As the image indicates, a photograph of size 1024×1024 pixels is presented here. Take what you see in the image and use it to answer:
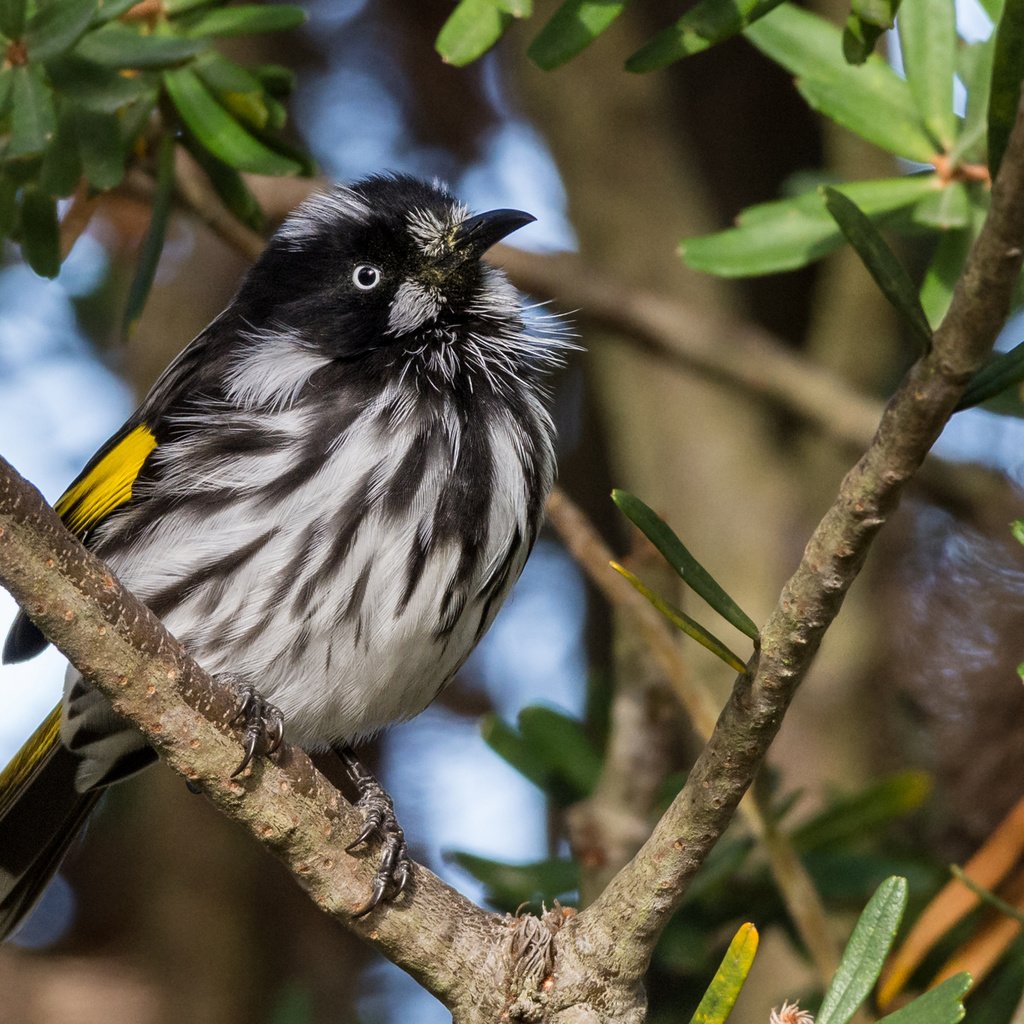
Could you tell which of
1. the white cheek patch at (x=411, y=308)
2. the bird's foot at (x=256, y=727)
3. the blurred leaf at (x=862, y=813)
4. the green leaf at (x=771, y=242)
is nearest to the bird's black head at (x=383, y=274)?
the white cheek patch at (x=411, y=308)

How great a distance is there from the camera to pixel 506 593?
3238 millimetres

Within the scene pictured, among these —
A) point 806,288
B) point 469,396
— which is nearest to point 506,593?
point 469,396

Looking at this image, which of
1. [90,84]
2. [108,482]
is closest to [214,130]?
[90,84]

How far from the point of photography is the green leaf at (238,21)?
276 centimetres

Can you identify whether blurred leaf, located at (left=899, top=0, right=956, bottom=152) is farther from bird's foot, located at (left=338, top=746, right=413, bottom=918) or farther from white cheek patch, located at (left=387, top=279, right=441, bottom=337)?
bird's foot, located at (left=338, top=746, right=413, bottom=918)

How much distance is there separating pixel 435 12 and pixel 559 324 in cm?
216

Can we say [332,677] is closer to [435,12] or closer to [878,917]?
[878,917]

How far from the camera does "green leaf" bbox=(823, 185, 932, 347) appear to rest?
162 centimetres

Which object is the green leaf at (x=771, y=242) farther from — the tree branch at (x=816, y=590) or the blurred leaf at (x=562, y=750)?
the blurred leaf at (x=562, y=750)

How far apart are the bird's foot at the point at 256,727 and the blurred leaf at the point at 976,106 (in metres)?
1.56

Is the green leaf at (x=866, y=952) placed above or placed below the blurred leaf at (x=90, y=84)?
below

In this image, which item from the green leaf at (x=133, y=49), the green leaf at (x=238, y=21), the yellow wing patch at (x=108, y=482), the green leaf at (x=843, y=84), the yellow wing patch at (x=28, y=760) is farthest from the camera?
the yellow wing patch at (x=28, y=760)

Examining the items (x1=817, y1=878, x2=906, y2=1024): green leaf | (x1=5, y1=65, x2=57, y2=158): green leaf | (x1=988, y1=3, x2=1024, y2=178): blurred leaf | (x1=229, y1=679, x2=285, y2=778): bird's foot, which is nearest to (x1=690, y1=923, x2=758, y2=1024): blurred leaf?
(x1=817, y1=878, x2=906, y2=1024): green leaf

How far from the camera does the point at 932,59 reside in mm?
2559
